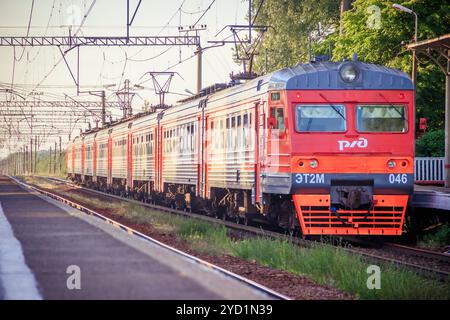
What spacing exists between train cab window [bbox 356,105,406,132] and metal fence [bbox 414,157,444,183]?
44.9ft

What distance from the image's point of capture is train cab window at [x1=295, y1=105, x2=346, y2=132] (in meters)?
16.2

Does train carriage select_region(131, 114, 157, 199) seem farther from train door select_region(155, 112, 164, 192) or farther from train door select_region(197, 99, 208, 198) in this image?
train door select_region(197, 99, 208, 198)

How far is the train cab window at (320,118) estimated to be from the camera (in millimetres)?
16172

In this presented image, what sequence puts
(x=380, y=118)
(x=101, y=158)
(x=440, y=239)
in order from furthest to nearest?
(x=101, y=158)
(x=440, y=239)
(x=380, y=118)

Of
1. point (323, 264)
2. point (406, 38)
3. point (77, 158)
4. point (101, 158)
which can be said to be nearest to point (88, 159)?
point (101, 158)

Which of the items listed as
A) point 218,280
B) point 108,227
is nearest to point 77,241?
point 108,227

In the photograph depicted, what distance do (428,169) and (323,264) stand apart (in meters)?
18.8

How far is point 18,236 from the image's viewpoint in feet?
52.4

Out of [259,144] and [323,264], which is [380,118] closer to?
[259,144]

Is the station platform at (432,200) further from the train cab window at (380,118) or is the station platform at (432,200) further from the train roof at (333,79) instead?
the train roof at (333,79)

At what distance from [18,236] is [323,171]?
6.00 meters

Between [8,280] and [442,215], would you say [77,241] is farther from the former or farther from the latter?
[442,215]

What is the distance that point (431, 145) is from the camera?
103ft

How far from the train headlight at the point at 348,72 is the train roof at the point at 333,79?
0.11 feet
